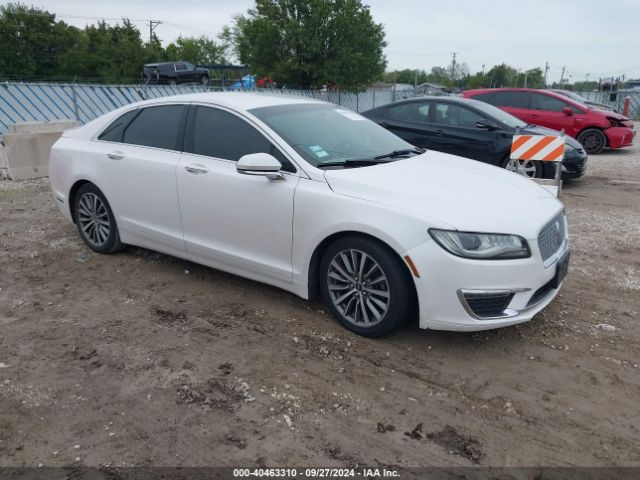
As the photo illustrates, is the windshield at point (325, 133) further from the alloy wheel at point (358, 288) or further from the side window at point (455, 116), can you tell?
the side window at point (455, 116)

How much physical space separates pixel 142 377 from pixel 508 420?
2.17 meters

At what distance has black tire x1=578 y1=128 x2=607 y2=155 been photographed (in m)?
13.3

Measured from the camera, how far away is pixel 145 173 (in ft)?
15.5

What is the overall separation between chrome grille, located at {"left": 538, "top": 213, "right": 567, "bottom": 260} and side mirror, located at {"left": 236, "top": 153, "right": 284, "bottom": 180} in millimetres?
1856

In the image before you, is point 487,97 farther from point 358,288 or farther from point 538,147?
point 358,288

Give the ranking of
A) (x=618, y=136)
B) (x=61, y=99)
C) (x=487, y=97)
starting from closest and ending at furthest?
(x=487, y=97) < (x=618, y=136) < (x=61, y=99)

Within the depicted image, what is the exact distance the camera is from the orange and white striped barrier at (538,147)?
6738 millimetres

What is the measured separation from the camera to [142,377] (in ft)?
10.9

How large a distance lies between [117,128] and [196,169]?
1.33m

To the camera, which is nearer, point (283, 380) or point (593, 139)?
point (283, 380)

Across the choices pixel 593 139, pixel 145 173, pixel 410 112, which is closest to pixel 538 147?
pixel 410 112

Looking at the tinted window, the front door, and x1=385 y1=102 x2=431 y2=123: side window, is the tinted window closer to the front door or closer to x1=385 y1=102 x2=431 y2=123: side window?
x1=385 y1=102 x2=431 y2=123: side window

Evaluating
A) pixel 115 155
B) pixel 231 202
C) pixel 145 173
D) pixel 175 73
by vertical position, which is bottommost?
pixel 231 202

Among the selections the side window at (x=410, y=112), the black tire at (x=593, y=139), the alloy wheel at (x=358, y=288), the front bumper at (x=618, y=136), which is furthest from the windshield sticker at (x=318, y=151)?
the front bumper at (x=618, y=136)
